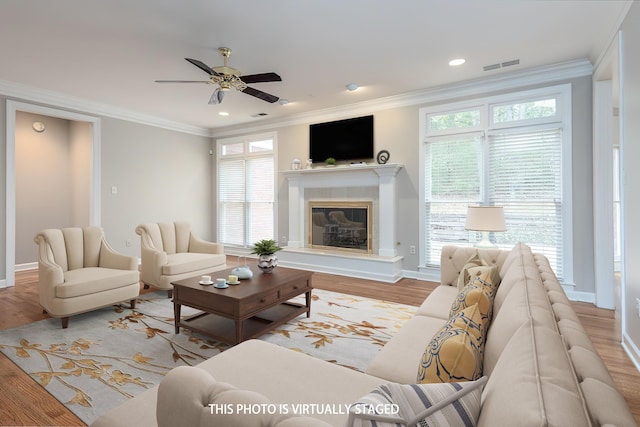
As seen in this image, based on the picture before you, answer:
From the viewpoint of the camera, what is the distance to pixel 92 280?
3.19 metres

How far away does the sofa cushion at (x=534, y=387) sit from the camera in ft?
1.80

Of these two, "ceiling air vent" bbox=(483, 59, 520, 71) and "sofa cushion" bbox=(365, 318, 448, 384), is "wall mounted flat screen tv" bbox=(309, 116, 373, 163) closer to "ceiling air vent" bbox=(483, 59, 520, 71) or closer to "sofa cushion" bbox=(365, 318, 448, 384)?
"ceiling air vent" bbox=(483, 59, 520, 71)

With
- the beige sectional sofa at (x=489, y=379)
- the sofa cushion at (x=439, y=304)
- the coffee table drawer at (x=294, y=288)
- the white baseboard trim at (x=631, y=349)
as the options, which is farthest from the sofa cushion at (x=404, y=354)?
the white baseboard trim at (x=631, y=349)

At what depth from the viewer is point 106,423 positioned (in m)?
1.11

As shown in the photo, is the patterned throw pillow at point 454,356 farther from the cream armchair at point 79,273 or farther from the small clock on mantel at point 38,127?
the small clock on mantel at point 38,127

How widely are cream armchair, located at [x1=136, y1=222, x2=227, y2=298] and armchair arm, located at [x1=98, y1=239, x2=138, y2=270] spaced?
1.22ft

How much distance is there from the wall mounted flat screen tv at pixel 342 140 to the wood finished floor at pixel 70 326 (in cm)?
207

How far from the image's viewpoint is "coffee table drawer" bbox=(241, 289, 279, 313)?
2551 mm

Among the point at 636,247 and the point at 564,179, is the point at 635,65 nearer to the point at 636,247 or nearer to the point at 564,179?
the point at 636,247

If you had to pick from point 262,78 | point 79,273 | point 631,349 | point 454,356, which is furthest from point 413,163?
point 79,273

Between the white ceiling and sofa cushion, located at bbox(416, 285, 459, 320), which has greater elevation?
the white ceiling

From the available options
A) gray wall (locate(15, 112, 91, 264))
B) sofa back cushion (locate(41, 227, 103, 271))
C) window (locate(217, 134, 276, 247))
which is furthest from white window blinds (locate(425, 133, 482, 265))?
gray wall (locate(15, 112, 91, 264))

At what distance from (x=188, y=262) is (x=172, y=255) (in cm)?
56

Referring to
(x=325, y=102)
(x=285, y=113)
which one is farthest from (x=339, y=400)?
(x=285, y=113)
